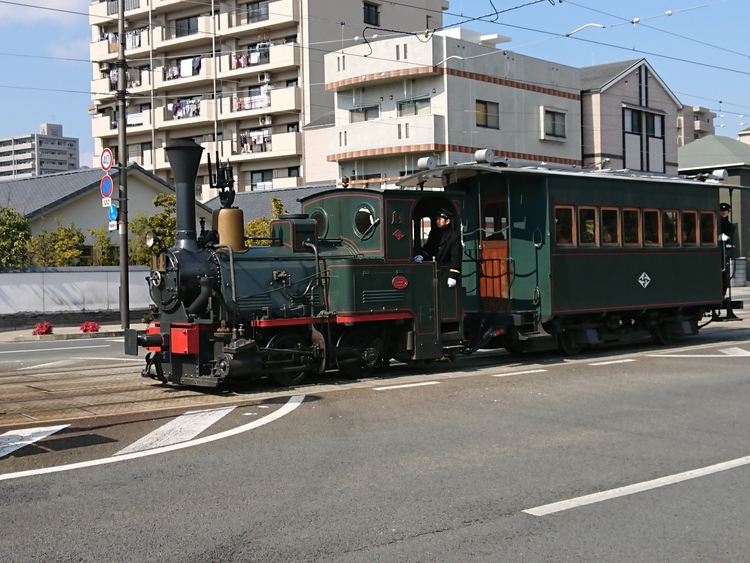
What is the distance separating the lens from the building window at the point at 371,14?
163ft

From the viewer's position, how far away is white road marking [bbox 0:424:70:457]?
8.12 m

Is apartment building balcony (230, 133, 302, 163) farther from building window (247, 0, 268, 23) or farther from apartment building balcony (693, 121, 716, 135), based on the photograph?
apartment building balcony (693, 121, 716, 135)

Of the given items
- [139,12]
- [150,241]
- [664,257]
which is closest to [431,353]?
[150,241]

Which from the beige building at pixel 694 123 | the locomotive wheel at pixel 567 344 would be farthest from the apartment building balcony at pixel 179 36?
the beige building at pixel 694 123

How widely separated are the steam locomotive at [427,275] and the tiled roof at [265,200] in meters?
25.2

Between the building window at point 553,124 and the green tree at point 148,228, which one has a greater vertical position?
the building window at point 553,124

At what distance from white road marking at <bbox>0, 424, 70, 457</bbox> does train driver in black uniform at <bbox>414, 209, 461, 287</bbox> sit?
6462 mm

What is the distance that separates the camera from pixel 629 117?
146 ft

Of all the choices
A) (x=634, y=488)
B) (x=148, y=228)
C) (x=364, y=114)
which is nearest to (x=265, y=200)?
(x=364, y=114)

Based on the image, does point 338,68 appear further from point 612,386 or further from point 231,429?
point 231,429

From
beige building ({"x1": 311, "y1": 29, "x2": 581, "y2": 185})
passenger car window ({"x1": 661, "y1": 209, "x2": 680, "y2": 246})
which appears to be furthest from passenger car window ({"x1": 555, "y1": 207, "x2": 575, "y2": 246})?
beige building ({"x1": 311, "y1": 29, "x2": 581, "y2": 185})

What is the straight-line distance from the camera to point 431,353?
1346cm

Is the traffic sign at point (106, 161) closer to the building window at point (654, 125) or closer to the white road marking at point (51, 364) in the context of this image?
the white road marking at point (51, 364)

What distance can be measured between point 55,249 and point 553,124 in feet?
75.3
